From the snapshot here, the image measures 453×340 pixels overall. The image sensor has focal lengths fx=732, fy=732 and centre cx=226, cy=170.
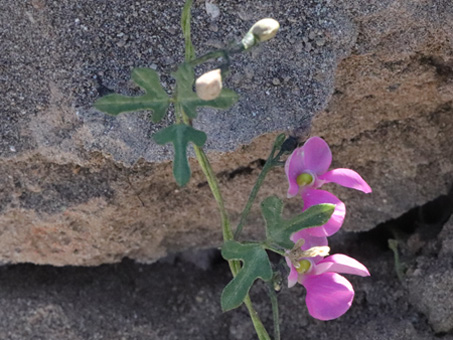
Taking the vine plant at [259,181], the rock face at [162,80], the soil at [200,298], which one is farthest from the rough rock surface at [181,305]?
the vine plant at [259,181]

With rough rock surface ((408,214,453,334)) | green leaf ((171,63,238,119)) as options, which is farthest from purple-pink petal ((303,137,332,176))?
rough rock surface ((408,214,453,334))

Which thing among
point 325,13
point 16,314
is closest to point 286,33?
point 325,13

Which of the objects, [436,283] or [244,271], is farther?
[436,283]

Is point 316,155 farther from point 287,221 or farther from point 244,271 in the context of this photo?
point 244,271

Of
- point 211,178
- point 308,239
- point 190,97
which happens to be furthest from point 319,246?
point 190,97

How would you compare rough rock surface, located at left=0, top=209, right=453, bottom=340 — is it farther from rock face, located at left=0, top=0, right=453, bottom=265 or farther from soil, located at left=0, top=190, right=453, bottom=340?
rock face, located at left=0, top=0, right=453, bottom=265

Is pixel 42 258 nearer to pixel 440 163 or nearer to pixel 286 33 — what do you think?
pixel 286 33

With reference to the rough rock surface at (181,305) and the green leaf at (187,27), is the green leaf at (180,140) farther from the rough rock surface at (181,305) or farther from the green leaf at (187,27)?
the rough rock surface at (181,305)
